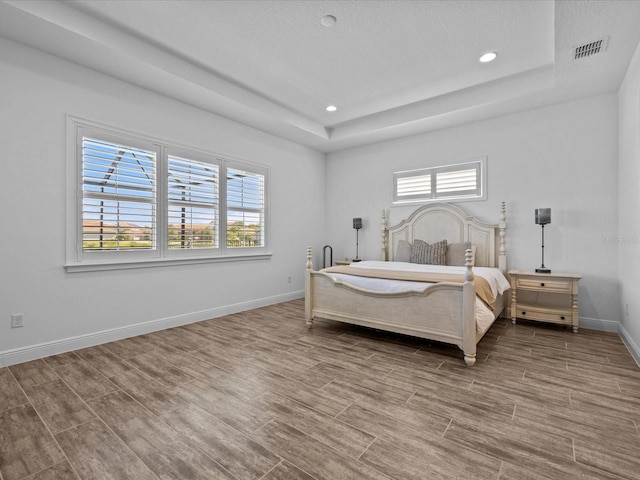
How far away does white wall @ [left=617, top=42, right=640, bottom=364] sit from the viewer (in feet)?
9.38

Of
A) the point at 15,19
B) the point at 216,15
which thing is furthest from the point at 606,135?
the point at 15,19

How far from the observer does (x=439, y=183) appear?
16.2 feet

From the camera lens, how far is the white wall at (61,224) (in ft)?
9.07

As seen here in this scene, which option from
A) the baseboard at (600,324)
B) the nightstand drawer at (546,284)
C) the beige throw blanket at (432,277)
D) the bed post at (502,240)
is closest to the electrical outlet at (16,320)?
the beige throw blanket at (432,277)

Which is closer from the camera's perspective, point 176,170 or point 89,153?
point 89,153

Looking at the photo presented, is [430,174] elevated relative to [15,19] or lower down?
lower down

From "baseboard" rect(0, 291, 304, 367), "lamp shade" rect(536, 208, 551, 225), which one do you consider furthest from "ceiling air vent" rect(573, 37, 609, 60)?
"baseboard" rect(0, 291, 304, 367)

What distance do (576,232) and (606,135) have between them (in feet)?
3.78

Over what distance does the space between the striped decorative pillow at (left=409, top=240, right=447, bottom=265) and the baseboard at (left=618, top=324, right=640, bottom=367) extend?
193 cm

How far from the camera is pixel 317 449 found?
1656 mm

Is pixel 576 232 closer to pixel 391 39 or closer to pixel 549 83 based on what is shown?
pixel 549 83

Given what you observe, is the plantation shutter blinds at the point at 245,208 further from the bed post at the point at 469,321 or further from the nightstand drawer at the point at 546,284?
the nightstand drawer at the point at 546,284

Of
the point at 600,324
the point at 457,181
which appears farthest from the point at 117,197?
the point at 600,324

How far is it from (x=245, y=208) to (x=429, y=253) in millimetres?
2722
